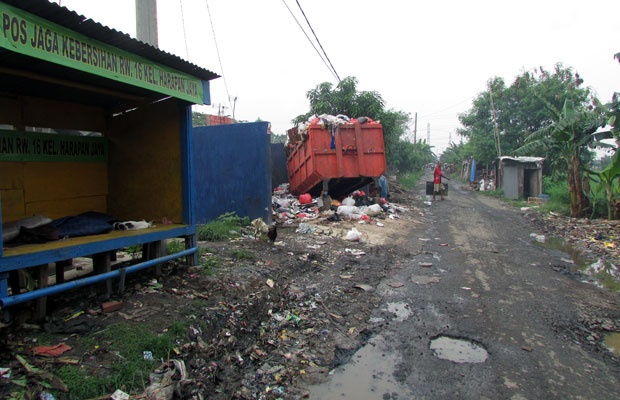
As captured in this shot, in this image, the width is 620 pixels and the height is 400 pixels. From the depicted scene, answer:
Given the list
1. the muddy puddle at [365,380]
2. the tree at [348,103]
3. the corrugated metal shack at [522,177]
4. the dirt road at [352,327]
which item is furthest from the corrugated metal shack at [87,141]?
the corrugated metal shack at [522,177]

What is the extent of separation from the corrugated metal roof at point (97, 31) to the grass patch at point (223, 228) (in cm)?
318

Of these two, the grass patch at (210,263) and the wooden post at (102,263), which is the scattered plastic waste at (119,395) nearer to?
the wooden post at (102,263)

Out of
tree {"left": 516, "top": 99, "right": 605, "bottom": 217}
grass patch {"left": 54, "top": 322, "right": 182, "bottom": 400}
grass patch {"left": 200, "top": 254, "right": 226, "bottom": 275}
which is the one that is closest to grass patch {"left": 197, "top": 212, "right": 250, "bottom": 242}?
grass patch {"left": 200, "top": 254, "right": 226, "bottom": 275}

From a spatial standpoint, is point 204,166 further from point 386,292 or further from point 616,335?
point 616,335

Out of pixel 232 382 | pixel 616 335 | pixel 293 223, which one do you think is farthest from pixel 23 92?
pixel 616 335

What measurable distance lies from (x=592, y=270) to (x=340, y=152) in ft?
19.4

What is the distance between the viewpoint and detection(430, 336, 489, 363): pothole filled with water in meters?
3.28

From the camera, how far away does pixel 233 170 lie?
8328mm

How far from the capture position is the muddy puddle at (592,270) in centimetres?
569

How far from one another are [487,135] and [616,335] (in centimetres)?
2364

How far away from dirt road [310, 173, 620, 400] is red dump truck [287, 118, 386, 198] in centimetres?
400

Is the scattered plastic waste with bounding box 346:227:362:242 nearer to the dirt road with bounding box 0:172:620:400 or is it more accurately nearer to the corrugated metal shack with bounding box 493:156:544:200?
the dirt road with bounding box 0:172:620:400

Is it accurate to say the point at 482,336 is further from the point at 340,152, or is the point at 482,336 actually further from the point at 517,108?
the point at 517,108

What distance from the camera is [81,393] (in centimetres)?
231
